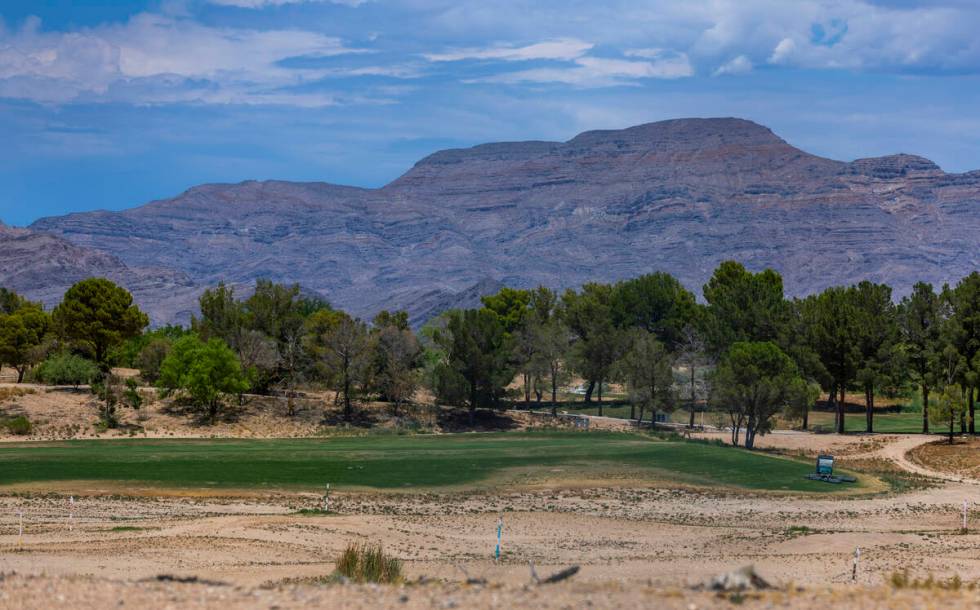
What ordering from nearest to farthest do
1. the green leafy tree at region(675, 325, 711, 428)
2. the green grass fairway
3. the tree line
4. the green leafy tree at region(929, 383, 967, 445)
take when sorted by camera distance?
the green grass fairway
the green leafy tree at region(929, 383, 967, 445)
the tree line
the green leafy tree at region(675, 325, 711, 428)

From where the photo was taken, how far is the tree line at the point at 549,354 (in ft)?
245

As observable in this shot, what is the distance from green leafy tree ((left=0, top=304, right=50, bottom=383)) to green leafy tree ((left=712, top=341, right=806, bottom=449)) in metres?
A: 54.6

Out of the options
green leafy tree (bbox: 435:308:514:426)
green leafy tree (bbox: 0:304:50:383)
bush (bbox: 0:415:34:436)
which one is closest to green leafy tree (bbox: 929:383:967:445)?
green leafy tree (bbox: 435:308:514:426)

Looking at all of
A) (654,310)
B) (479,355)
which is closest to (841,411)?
(479,355)

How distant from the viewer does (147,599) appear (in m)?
17.0

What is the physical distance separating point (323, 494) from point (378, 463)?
444 inches

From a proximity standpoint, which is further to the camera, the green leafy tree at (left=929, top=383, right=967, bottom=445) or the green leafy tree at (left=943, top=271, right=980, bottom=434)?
the green leafy tree at (left=943, top=271, right=980, bottom=434)

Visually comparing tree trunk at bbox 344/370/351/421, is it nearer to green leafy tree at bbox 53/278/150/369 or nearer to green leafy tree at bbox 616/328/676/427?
green leafy tree at bbox 53/278/150/369

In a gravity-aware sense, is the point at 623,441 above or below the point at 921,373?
below

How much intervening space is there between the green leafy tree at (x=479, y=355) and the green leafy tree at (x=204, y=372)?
60.3 feet

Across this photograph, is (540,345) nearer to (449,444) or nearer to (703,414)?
(703,414)

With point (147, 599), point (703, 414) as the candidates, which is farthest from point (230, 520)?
point (703, 414)

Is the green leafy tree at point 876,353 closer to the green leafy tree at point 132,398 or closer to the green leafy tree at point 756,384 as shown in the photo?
the green leafy tree at point 756,384

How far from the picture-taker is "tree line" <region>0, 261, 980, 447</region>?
74562mm
